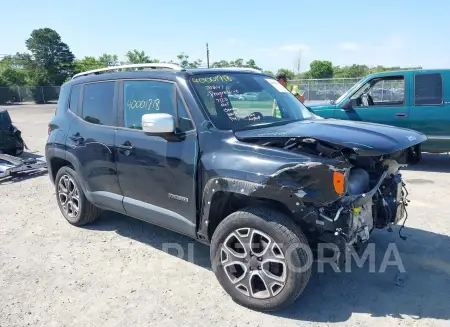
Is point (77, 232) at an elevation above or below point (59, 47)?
below

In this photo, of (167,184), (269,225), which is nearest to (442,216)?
(269,225)

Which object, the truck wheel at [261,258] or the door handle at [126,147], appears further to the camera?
the door handle at [126,147]

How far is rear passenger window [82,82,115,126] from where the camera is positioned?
436 centimetres

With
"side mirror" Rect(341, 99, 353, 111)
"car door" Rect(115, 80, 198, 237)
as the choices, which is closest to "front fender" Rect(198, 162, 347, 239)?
"car door" Rect(115, 80, 198, 237)

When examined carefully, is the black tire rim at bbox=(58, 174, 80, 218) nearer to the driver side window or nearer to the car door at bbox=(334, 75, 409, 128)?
the car door at bbox=(334, 75, 409, 128)

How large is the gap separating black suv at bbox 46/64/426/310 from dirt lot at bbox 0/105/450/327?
0.36 meters

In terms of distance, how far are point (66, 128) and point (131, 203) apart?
5.11 ft

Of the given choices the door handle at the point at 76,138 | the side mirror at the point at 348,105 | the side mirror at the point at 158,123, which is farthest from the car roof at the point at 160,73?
the side mirror at the point at 348,105

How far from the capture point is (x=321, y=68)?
67.8m

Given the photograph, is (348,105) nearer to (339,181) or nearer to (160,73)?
(160,73)

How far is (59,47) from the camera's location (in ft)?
250

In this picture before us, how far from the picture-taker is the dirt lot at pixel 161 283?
3.13 meters

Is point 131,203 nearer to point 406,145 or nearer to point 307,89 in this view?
point 406,145

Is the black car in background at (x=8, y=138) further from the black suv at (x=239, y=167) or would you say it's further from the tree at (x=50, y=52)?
the tree at (x=50, y=52)
